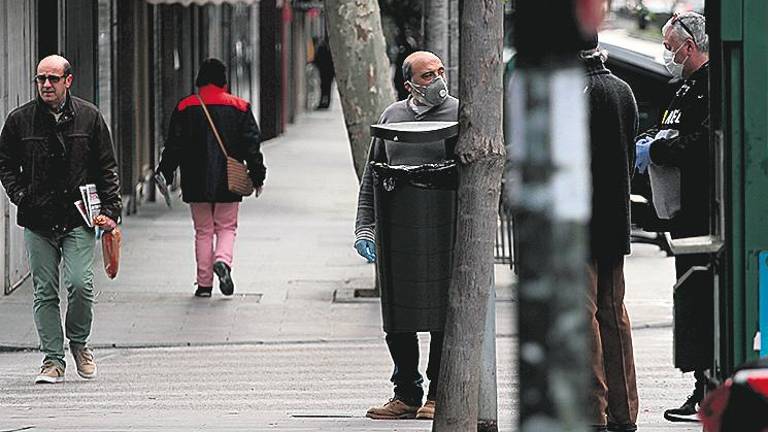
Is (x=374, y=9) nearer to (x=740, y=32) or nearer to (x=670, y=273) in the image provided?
(x=670, y=273)

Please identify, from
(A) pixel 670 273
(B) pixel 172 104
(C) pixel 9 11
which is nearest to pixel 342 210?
(B) pixel 172 104

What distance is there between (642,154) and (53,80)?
10.7 ft

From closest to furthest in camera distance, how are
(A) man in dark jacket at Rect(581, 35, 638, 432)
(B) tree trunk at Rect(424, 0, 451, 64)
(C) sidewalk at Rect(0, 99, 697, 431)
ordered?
(A) man in dark jacket at Rect(581, 35, 638, 432) < (C) sidewalk at Rect(0, 99, 697, 431) < (B) tree trunk at Rect(424, 0, 451, 64)

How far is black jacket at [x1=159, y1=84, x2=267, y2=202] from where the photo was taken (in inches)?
485

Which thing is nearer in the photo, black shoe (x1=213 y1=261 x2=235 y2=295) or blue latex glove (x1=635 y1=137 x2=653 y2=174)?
blue latex glove (x1=635 y1=137 x2=653 y2=174)

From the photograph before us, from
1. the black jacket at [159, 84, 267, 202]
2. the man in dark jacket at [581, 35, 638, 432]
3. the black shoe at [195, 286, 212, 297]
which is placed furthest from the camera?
the black shoe at [195, 286, 212, 297]

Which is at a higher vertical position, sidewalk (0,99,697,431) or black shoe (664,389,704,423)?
black shoe (664,389,704,423)

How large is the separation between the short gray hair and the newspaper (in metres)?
3.21

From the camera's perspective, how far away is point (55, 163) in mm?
8828

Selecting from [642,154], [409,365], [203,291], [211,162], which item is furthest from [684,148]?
[203,291]

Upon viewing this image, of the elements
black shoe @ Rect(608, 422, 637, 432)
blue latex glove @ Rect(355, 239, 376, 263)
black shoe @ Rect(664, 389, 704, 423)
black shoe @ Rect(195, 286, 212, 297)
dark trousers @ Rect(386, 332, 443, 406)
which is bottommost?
black shoe @ Rect(195, 286, 212, 297)

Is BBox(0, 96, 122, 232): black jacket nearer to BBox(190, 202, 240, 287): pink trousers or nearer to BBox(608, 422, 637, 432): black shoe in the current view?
BBox(608, 422, 637, 432): black shoe

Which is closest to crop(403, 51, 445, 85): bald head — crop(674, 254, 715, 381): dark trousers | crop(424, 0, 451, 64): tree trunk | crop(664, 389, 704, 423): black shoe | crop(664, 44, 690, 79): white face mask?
crop(664, 44, 690, 79): white face mask

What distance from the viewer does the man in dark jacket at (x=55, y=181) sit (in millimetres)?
8781
